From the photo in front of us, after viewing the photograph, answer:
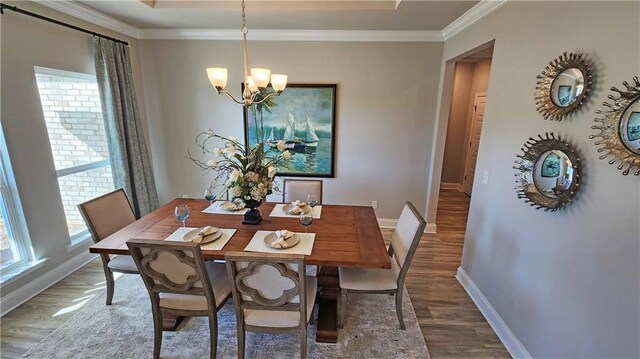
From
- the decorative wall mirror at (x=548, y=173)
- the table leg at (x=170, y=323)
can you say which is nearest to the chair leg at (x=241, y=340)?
the table leg at (x=170, y=323)

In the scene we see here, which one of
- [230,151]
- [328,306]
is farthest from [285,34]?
[328,306]

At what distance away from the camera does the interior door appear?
5.33 metres

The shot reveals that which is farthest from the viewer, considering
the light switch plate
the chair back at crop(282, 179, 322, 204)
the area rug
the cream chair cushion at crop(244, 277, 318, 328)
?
the chair back at crop(282, 179, 322, 204)

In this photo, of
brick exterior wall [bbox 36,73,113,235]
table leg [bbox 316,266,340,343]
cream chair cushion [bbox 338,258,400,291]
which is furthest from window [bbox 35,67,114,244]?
cream chair cushion [bbox 338,258,400,291]

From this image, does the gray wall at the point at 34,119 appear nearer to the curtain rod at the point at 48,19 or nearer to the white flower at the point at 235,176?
the curtain rod at the point at 48,19

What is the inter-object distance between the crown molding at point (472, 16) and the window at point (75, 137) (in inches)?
158

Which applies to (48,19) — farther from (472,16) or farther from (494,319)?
(494,319)

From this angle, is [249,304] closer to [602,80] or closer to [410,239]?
[410,239]

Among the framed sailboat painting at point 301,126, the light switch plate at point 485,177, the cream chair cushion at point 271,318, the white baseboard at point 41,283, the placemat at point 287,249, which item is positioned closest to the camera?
the cream chair cushion at point 271,318

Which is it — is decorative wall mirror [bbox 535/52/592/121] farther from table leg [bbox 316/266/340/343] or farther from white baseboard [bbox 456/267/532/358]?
table leg [bbox 316/266/340/343]

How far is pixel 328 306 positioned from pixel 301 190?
1236 mm

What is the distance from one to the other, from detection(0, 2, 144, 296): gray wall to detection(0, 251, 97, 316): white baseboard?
42mm

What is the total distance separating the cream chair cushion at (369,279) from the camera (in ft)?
6.56

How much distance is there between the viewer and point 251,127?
12.5 ft
